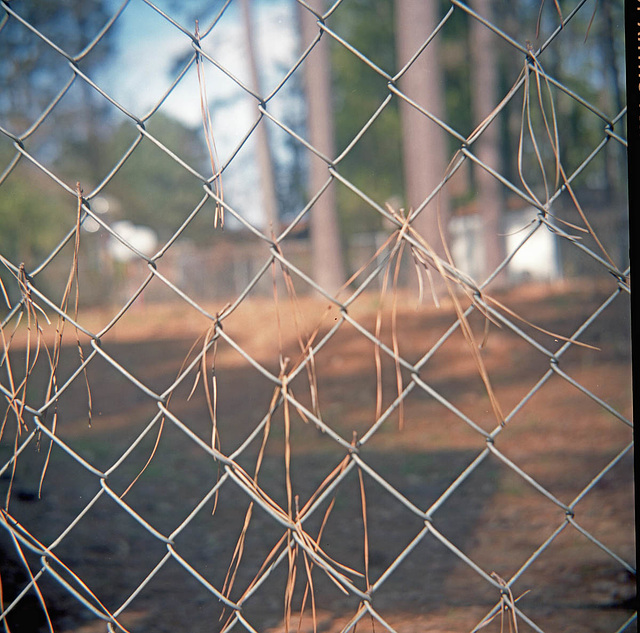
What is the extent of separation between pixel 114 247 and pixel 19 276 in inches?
334

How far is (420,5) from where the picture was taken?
566 centimetres

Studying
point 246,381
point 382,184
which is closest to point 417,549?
point 246,381

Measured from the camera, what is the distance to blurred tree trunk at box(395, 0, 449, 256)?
18.4ft

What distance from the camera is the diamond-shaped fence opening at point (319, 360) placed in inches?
26.1

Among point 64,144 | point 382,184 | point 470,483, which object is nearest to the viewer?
point 470,483

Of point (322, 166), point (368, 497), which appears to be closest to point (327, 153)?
point (322, 166)

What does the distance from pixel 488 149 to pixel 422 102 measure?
2605 mm

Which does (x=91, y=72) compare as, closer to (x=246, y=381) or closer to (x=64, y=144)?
(x=246, y=381)

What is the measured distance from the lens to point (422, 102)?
5.64 m

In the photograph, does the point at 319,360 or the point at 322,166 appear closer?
the point at 319,360

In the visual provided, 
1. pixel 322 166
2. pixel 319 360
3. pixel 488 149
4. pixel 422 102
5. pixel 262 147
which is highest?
pixel 488 149

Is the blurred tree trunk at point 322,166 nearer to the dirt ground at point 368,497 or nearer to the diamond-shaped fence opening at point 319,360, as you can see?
the diamond-shaped fence opening at point 319,360

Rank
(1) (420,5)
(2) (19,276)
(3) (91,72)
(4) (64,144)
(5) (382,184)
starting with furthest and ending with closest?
(5) (382,184)
(4) (64,144)
(1) (420,5)
(3) (91,72)
(2) (19,276)

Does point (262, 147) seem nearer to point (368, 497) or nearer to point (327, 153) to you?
point (327, 153)
